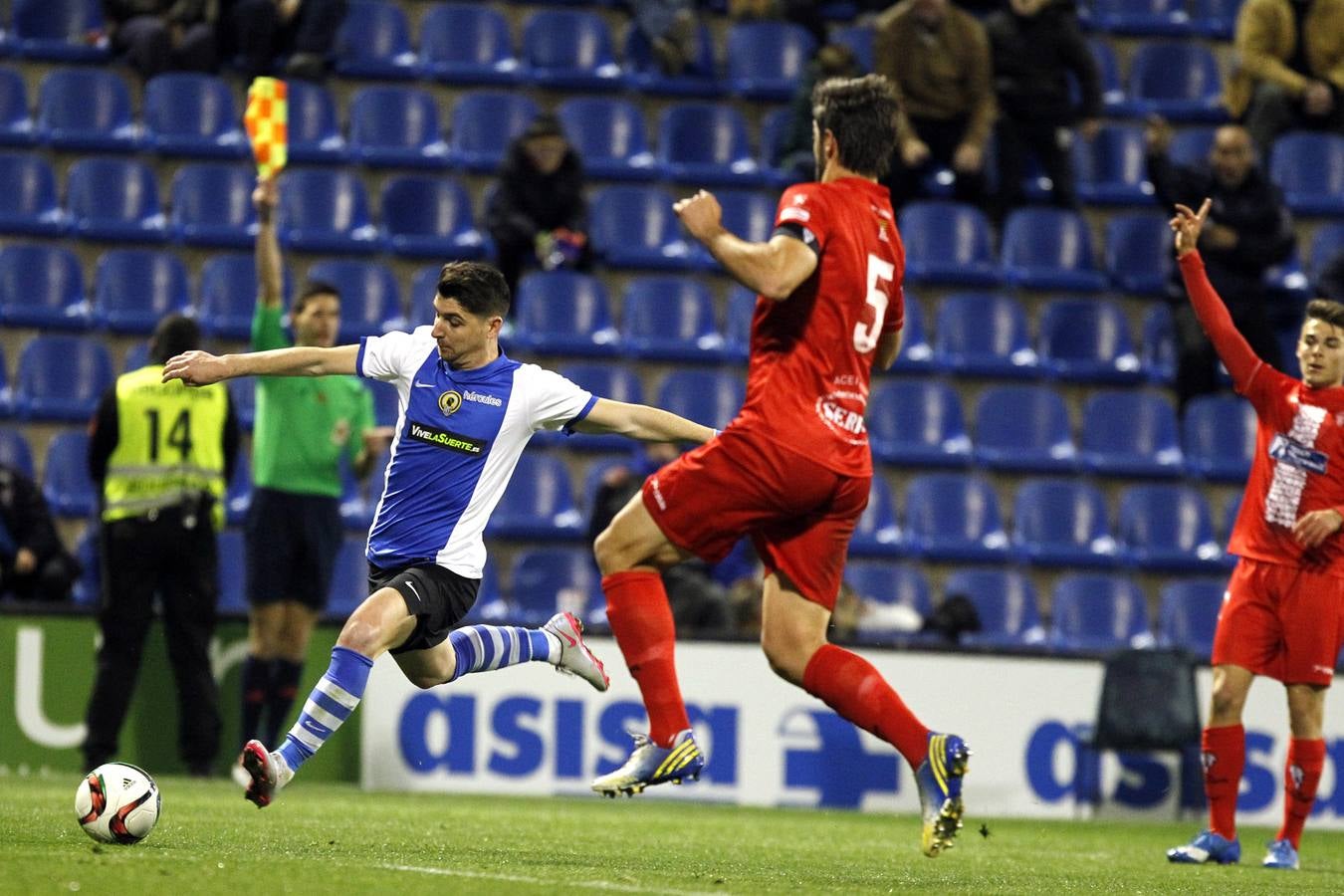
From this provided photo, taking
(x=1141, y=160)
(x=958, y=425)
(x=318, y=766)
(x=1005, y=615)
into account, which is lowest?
(x=318, y=766)

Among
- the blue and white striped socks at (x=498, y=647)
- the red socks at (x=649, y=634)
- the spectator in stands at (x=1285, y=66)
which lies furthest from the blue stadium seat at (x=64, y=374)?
the spectator in stands at (x=1285, y=66)

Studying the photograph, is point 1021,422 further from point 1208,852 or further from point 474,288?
point 474,288

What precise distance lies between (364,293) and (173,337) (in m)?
3.02

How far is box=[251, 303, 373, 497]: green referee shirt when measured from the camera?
10.1 metres

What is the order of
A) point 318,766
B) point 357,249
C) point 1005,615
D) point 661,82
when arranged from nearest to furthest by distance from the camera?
point 318,766 → point 1005,615 → point 357,249 → point 661,82

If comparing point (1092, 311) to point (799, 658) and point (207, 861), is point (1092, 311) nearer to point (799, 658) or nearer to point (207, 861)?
point (799, 658)

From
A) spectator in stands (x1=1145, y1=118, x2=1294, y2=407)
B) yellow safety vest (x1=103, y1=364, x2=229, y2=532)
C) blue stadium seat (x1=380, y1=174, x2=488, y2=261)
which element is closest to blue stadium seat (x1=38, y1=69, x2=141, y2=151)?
blue stadium seat (x1=380, y1=174, x2=488, y2=261)

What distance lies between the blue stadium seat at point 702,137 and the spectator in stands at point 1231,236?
2.86 metres

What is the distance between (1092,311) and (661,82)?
3503 millimetres

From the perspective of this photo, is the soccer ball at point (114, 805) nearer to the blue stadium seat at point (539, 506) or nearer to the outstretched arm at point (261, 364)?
the outstretched arm at point (261, 364)

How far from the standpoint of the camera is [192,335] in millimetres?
10094

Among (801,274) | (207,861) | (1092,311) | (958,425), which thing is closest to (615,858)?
(207,861)

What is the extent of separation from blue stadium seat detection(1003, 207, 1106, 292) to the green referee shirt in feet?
18.8

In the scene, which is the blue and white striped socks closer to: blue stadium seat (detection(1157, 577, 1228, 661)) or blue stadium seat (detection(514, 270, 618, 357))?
blue stadium seat (detection(514, 270, 618, 357))
